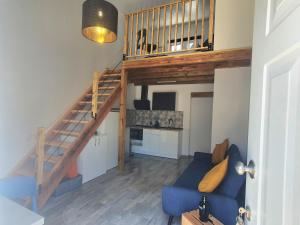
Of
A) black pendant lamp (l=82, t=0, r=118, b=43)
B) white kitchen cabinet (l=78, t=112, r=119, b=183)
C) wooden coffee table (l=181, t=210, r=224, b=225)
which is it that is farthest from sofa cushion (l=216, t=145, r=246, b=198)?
white kitchen cabinet (l=78, t=112, r=119, b=183)

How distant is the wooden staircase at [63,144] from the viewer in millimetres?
2559

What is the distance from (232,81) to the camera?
141 inches

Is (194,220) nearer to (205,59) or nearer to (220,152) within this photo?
(220,152)

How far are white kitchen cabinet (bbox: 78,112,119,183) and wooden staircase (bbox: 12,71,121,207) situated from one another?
0.32 metres

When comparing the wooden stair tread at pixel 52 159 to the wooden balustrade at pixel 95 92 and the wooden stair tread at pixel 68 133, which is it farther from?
the wooden balustrade at pixel 95 92

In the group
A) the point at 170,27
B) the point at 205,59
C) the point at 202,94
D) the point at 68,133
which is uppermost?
the point at 170,27

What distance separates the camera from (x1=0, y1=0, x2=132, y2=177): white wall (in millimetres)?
2740

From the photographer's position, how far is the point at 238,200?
1.97 meters

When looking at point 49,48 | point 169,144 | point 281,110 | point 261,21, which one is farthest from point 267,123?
point 169,144

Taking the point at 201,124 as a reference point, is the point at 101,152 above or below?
below

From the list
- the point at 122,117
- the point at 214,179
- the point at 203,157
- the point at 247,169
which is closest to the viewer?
the point at 247,169

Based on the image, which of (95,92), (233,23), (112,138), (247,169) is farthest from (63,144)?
(233,23)

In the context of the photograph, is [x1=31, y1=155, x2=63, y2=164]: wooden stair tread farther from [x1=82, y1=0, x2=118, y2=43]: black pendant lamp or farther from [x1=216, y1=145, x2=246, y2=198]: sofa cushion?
[x1=216, y1=145, x2=246, y2=198]: sofa cushion

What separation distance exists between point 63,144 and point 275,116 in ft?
10.5
